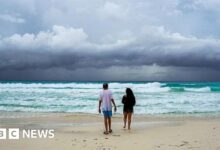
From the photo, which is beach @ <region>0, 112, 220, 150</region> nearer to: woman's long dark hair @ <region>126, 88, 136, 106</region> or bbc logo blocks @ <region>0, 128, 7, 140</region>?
bbc logo blocks @ <region>0, 128, 7, 140</region>

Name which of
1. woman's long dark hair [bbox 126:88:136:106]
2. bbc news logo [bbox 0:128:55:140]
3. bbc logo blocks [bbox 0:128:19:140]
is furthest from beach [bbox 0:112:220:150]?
woman's long dark hair [bbox 126:88:136:106]

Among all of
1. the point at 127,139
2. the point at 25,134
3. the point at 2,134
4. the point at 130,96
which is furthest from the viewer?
the point at 130,96

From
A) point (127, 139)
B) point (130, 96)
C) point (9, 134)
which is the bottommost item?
point (127, 139)

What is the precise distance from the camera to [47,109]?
2167 cm

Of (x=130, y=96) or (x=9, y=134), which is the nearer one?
(x=9, y=134)

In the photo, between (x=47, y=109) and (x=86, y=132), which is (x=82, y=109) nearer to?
(x=47, y=109)

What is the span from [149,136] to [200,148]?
2.40 meters

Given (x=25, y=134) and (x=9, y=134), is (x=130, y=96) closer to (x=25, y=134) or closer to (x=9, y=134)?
(x=25, y=134)

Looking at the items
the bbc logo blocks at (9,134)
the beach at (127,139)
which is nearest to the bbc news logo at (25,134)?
the bbc logo blocks at (9,134)

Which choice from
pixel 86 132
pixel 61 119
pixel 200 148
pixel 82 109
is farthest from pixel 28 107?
pixel 200 148

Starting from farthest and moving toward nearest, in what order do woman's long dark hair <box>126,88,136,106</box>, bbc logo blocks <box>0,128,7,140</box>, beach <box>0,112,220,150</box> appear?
woman's long dark hair <box>126,88,136,106</box>, bbc logo blocks <box>0,128,7,140</box>, beach <box>0,112,220,150</box>

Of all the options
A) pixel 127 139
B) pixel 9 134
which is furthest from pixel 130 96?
pixel 9 134

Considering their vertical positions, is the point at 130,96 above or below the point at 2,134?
above

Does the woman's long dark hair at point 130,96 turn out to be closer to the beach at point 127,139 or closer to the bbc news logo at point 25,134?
the beach at point 127,139
